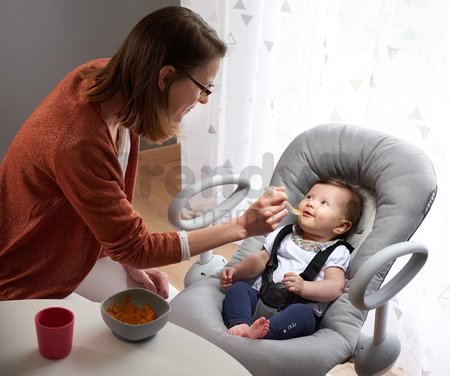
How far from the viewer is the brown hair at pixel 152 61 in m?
1.43

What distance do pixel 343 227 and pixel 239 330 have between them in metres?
0.51

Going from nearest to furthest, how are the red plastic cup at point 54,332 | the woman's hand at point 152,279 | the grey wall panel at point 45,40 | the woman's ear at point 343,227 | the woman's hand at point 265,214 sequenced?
the red plastic cup at point 54,332 → the woman's hand at point 265,214 → the woman's hand at point 152,279 → the woman's ear at point 343,227 → the grey wall panel at point 45,40

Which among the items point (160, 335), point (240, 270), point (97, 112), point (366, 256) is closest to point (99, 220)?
point (97, 112)

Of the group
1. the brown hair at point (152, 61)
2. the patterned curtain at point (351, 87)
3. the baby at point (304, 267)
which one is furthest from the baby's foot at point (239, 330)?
the patterned curtain at point (351, 87)

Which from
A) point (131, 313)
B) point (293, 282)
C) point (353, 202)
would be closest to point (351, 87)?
point (353, 202)

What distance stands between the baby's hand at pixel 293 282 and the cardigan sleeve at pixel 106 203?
1.23ft

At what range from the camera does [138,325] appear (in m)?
1.12

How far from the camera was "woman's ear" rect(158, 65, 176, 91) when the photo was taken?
1439 mm

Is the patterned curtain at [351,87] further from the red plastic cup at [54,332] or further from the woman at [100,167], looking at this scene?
the red plastic cup at [54,332]

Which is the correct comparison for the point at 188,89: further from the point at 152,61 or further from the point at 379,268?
the point at 379,268

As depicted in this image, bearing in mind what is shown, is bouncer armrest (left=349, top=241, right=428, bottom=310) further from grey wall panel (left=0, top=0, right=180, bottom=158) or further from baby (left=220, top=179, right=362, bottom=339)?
grey wall panel (left=0, top=0, right=180, bottom=158)

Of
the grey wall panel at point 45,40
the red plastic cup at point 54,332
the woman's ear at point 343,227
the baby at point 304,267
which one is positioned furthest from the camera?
the grey wall panel at point 45,40

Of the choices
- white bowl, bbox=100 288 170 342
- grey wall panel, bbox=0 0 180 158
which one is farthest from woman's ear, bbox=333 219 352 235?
grey wall panel, bbox=0 0 180 158

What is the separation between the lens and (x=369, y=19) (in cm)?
202
